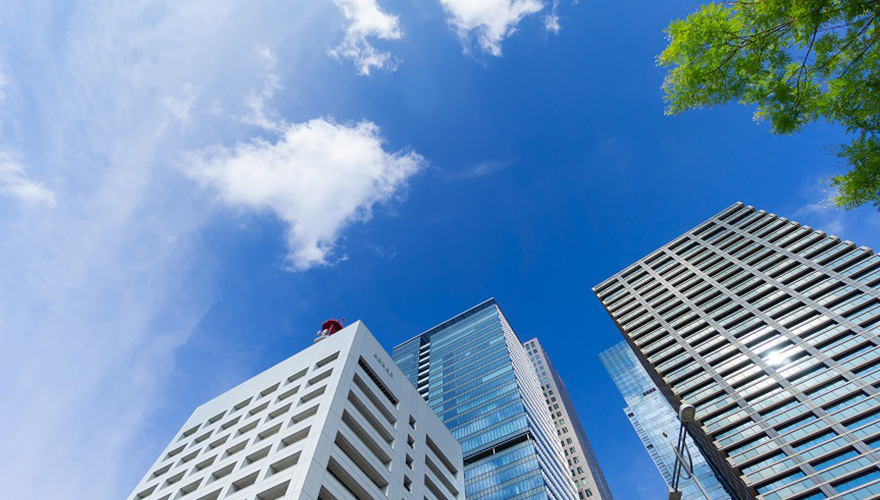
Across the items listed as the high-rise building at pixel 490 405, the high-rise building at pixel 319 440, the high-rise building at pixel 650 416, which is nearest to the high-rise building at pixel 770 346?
the high-rise building at pixel 319 440

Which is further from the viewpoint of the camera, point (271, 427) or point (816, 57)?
point (271, 427)

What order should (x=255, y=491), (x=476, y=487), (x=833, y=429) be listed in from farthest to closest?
(x=476, y=487), (x=833, y=429), (x=255, y=491)

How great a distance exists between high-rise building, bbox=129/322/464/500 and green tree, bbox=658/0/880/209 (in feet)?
91.5

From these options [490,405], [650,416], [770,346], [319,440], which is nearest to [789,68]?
[319,440]

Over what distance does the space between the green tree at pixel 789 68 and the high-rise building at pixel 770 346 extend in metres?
36.6

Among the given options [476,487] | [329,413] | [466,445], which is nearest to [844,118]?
[329,413]

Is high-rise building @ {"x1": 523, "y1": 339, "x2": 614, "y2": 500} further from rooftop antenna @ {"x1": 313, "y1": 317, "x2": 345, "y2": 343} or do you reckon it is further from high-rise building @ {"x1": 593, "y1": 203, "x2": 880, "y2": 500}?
rooftop antenna @ {"x1": 313, "y1": 317, "x2": 345, "y2": 343}

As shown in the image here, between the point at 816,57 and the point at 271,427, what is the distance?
3975cm

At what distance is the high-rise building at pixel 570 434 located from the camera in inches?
4503

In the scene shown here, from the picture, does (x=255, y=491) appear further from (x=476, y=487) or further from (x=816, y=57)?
(x=476, y=487)

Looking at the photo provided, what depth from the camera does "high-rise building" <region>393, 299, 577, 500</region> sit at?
88.5m

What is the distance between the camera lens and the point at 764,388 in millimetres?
62156

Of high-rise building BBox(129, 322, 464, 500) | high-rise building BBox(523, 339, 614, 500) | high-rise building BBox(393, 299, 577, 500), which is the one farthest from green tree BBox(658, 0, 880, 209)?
high-rise building BBox(523, 339, 614, 500)

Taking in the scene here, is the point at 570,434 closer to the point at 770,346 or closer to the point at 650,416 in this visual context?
the point at 650,416
